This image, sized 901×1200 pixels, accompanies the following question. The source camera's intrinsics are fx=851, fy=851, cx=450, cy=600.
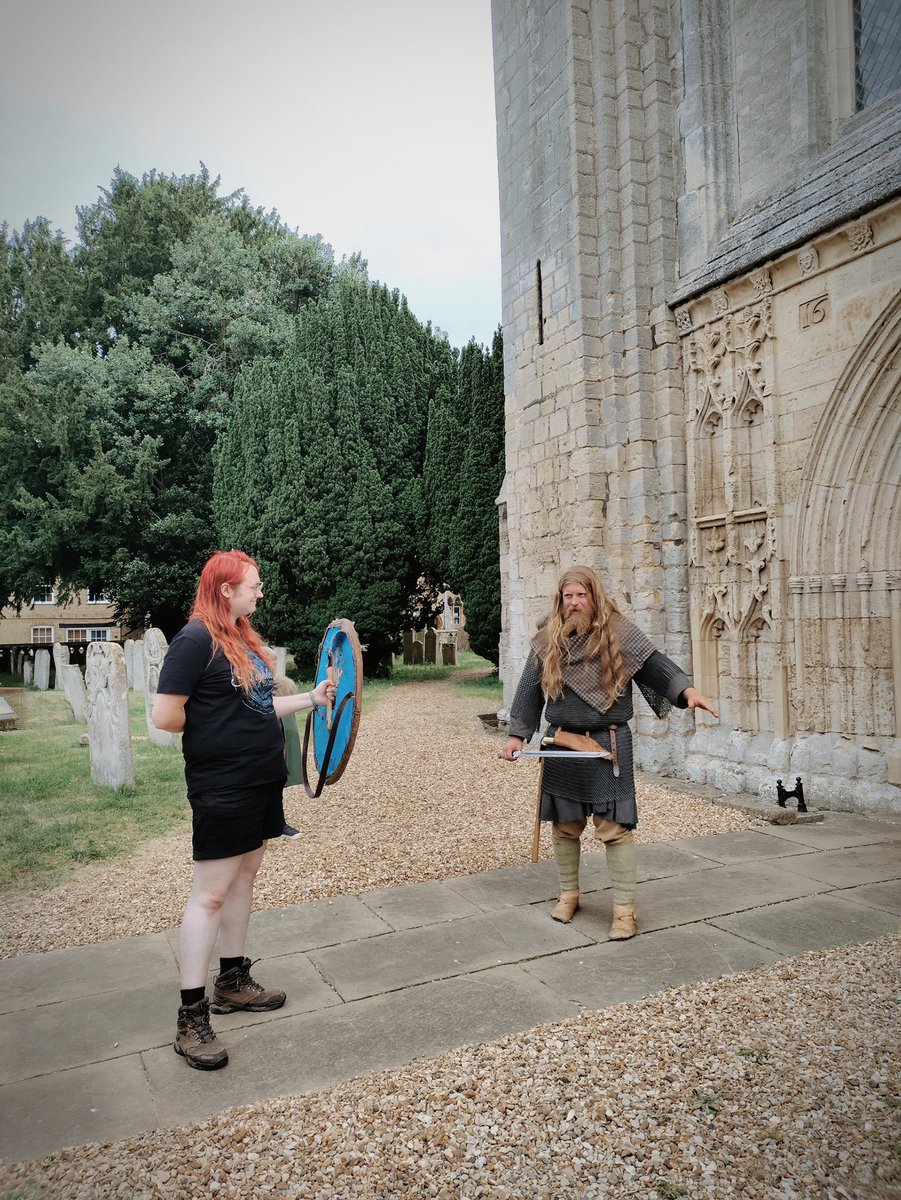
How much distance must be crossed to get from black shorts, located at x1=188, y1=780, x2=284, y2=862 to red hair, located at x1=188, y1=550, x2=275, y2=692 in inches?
15.1

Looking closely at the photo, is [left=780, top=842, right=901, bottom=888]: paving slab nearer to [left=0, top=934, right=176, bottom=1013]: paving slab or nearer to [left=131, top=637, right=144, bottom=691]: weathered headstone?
[left=0, top=934, right=176, bottom=1013]: paving slab

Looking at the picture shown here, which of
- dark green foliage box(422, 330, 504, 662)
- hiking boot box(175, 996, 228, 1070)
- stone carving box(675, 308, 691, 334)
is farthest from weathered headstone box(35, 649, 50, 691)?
hiking boot box(175, 996, 228, 1070)

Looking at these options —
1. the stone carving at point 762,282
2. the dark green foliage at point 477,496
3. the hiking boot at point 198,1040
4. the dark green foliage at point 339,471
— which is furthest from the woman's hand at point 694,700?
the dark green foliage at point 339,471

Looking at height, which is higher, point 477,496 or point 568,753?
point 477,496

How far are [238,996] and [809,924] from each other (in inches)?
102

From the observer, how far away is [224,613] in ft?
10.4

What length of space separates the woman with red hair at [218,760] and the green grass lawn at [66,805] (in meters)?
2.78

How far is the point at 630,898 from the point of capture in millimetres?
3922

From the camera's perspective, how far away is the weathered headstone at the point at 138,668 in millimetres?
16703

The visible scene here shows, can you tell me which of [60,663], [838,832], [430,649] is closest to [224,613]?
[838,832]

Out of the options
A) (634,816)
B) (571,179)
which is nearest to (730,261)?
(571,179)

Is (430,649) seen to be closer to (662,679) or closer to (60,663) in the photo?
(60,663)

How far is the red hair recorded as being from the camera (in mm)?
3094

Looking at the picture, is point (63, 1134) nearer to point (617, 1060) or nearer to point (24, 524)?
point (617, 1060)
